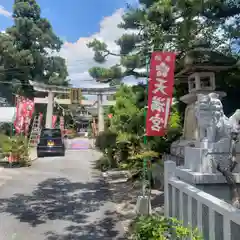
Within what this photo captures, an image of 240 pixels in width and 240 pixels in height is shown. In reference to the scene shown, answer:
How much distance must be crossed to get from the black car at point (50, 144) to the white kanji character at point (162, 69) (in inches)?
585

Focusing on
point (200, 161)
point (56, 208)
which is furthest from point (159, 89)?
point (56, 208)

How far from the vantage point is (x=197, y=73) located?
265 inches

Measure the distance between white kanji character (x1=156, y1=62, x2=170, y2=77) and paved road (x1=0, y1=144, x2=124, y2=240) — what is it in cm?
320

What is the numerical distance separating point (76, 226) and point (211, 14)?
513 cm

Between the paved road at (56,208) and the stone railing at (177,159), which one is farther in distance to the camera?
the stone railing at (177,159)

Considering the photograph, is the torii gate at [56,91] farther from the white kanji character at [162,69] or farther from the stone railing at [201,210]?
the stone railing at [201,210]

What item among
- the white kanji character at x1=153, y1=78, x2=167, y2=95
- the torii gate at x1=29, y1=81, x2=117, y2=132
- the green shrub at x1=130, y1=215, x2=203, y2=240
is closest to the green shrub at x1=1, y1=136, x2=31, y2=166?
the white kanji character at x1=153, y1=78, x2=167, y2=95

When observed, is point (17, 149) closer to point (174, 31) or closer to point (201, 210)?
point (174, 31)

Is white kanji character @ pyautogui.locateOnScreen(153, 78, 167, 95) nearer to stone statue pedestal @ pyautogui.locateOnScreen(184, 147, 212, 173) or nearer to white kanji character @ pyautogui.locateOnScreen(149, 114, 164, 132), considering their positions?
white kanji character @ pyautogui.locateOnScreen(149, 114, 164, 132)

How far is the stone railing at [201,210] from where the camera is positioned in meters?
3.06

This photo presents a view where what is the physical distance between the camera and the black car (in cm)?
2025

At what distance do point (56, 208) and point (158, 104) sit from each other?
356 cm

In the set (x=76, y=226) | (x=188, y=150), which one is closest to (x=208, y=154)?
(x=188, y=150)

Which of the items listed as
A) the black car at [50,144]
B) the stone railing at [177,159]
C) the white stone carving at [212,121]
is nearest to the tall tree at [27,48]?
the black car at [50,144]
